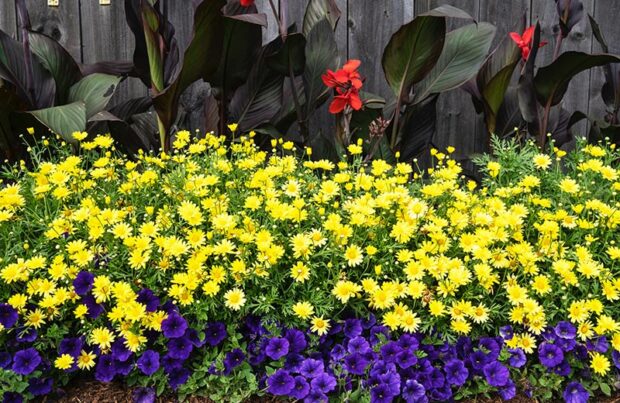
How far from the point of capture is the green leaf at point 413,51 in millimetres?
2879

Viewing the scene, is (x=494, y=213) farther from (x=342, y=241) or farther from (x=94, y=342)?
(x=94, y=342)

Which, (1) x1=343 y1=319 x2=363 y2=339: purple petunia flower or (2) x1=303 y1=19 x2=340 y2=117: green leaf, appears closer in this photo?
(1) x1=343 y1=319 x2=363 y2=339: purple petunia flower

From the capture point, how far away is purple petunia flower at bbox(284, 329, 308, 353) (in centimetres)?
168

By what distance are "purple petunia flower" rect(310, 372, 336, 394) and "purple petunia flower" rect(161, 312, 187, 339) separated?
13.9 inches

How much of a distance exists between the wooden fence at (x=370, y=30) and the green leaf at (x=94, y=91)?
0.45 meters

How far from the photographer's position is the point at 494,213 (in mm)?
1994

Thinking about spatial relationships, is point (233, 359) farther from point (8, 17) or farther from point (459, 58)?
point (8, 17)

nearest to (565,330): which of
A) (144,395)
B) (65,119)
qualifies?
(144,395)

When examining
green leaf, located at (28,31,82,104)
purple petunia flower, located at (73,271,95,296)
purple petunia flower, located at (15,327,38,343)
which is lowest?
purple petunia flower, located at (15,327,38,343)

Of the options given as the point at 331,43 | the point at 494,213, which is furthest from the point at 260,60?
the point at 494,213

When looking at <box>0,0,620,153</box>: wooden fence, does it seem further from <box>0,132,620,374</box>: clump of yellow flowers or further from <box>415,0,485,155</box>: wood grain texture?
<box>0,132,620,374</box>: clump of yellow flowers

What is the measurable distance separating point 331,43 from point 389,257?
1.51 metres

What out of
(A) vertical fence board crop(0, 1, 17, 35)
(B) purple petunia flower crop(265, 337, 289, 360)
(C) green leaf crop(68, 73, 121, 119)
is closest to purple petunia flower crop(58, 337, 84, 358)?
(B) purple petunia flower crop(265, 337, 289, 360)

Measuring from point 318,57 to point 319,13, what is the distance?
295 mm
